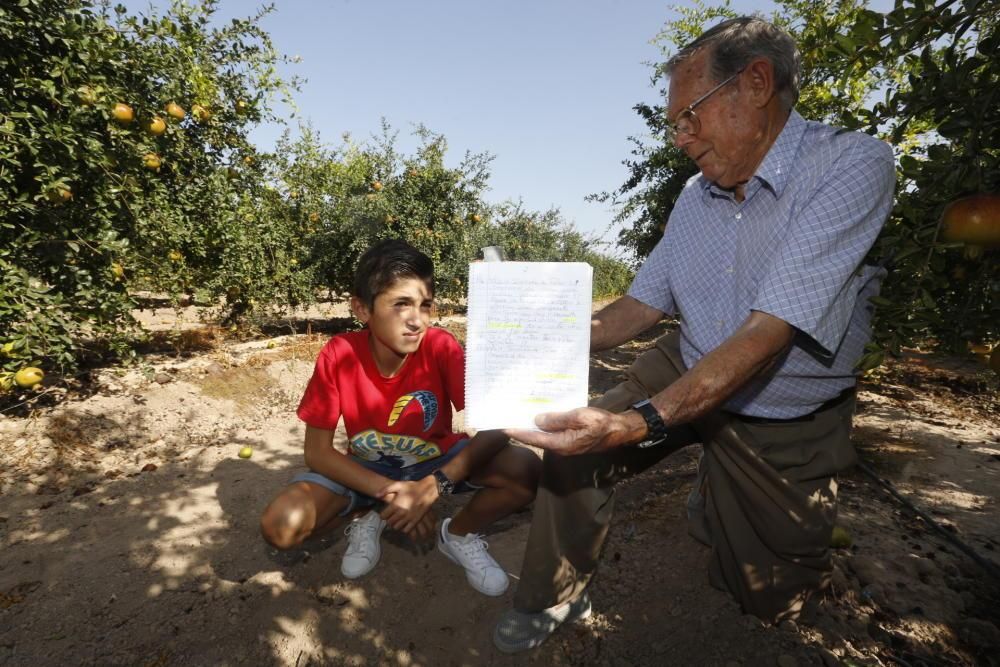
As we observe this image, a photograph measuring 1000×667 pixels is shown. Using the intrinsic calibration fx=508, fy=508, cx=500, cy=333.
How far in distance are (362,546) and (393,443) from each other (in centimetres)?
58

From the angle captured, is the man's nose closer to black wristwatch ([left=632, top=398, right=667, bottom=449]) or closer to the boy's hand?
black wristwatch ([left=632, top=398, right=667, bottom=449])

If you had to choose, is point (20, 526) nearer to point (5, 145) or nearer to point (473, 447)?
point (5, 145)

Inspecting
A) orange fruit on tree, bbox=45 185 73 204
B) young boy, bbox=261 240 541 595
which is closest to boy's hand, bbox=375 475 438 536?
young boy, bbox=261 240 541 595

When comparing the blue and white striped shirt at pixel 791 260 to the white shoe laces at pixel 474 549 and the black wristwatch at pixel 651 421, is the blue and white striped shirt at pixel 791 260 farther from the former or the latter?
the white shoe laces at pixel 474 549

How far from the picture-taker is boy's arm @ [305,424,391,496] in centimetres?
237

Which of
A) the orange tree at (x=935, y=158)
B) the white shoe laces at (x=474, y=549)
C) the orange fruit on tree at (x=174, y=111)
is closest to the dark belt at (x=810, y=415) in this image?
the orange tree at (x=935, y=158)

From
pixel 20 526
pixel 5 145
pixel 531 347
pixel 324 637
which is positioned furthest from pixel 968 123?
pixel 5 145

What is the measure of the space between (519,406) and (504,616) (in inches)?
45.1

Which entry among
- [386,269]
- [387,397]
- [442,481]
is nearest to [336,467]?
[387,397]

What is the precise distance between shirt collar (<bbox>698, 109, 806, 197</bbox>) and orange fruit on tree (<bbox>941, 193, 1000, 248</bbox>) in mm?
602

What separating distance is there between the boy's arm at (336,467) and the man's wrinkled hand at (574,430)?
107 centimetres

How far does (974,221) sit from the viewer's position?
131 centimetres

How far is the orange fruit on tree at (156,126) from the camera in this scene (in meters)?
4.49

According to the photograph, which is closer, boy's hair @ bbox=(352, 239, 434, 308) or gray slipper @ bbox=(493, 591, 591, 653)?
gray slipper @ bbox=(493, 591, 591, 653)
